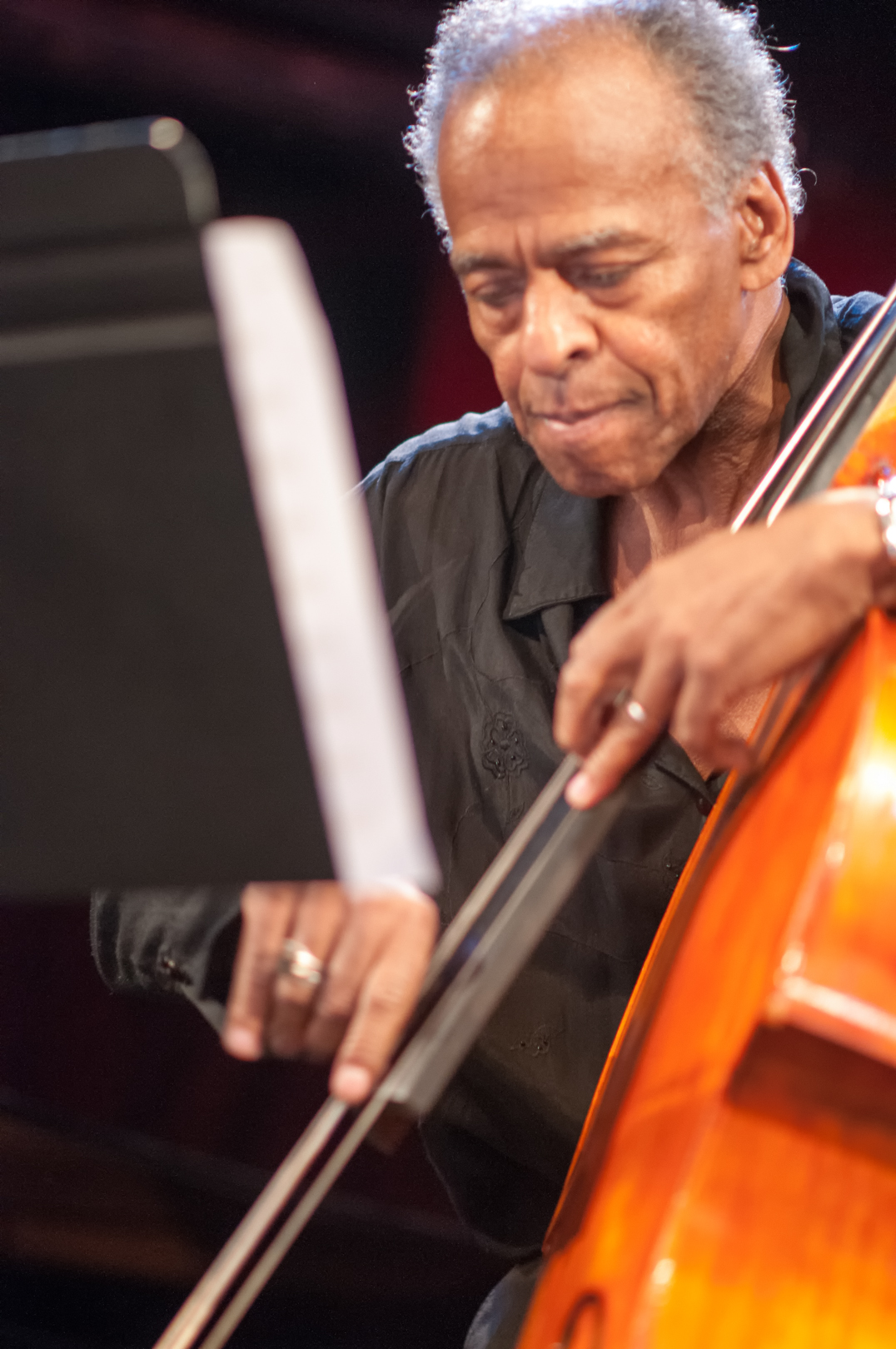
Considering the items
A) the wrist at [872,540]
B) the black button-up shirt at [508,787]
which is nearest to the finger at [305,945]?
the black button-up shirt at [508,787]

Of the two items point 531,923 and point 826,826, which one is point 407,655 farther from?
point 826,826

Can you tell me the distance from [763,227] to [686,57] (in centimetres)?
15

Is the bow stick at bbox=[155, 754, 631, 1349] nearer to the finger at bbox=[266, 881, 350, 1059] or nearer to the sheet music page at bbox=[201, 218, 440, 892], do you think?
the finger at bbox=[266, 881, 350, 1059]

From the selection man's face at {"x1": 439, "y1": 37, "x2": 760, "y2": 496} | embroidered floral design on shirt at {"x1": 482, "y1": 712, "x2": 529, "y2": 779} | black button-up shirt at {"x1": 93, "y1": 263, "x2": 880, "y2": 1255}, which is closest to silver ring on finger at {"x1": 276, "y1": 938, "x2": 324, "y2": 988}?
black button-up shirt at {"x1": 93, "y1": 263, "x2": 880, "y2": 1255}

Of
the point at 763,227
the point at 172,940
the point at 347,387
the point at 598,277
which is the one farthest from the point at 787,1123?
the point at 347,387

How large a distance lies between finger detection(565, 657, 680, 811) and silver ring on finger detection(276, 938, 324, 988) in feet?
0.69

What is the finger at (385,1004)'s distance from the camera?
29.9 inches

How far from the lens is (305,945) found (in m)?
0.83

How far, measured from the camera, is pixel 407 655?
1.21 meters

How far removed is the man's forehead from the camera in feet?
3.07

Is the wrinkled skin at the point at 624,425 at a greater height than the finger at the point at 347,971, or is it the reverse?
the wrinkled skin at the point at 624,425

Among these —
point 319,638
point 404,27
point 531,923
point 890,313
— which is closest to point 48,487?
point 319,638

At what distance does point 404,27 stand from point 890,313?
1081mm

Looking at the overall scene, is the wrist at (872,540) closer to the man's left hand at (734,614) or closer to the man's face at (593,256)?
the man's left hand at (734,614)
